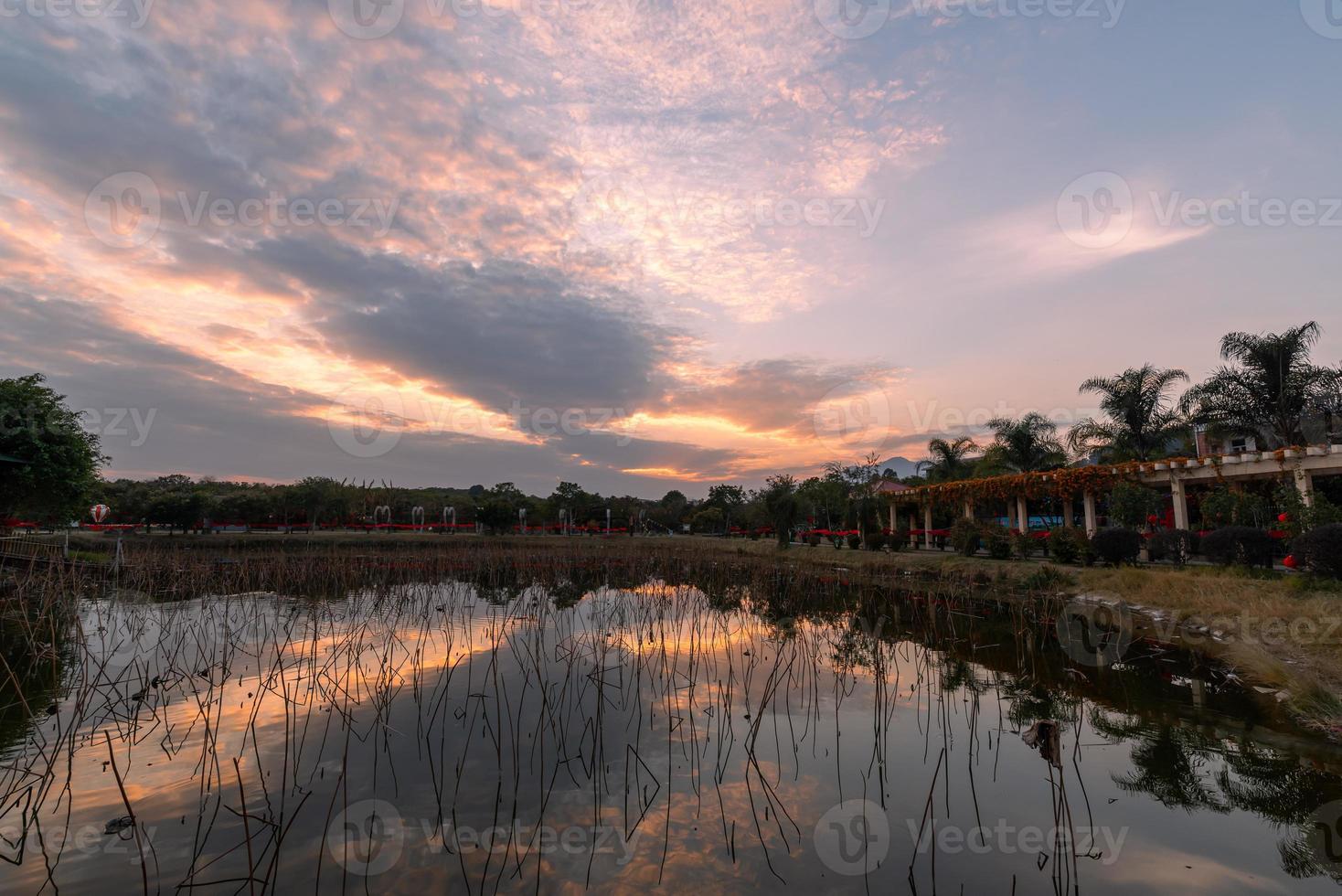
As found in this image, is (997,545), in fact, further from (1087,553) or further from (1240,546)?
(1240,546)

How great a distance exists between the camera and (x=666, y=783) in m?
6.13

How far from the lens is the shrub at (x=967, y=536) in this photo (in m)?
22.9

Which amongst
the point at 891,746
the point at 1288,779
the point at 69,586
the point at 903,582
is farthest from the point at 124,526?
the point at 1288,779

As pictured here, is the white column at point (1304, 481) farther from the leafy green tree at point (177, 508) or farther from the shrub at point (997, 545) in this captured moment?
the leafy green tree at point (177, 508)

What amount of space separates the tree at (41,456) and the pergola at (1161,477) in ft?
113

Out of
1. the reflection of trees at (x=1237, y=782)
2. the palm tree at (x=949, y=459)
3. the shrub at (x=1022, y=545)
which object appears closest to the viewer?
the reflection of trees at (x=1237, y=782)

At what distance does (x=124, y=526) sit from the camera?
43.7m

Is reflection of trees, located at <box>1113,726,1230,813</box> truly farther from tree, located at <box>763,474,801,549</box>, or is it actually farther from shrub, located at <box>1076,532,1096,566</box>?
tree, located at <box>763,474,801,549</box>

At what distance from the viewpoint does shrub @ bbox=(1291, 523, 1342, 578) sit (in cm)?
1178

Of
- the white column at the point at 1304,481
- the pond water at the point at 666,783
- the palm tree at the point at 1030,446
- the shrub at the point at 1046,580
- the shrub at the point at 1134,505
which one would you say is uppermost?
the palm tree at the point at 1030,446

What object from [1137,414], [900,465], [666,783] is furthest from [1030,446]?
[900,465]

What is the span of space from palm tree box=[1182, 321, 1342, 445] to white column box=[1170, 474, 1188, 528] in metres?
8.99

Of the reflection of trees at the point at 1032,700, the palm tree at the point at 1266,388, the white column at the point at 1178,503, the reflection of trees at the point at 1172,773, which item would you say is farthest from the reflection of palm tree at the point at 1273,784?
the palm tree at the point at 1266,388

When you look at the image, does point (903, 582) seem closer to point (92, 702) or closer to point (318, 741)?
point (318, 741)
